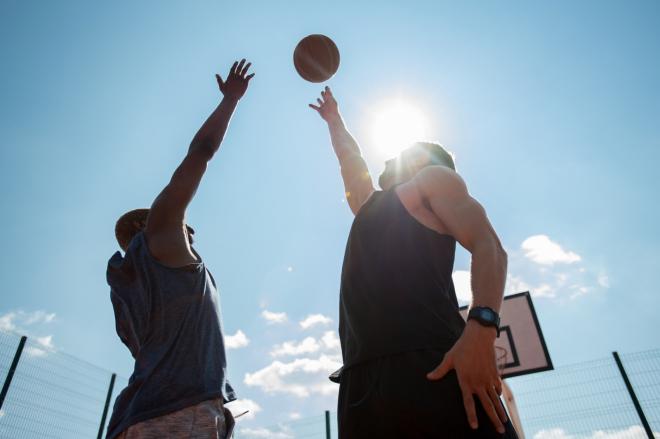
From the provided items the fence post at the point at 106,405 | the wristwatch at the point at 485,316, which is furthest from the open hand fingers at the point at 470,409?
the fence post at the point at 106,405

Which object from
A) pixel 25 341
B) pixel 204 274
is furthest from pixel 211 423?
pixel 25 341

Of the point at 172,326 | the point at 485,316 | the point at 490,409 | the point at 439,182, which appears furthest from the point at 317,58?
Answer: the point at 490,409

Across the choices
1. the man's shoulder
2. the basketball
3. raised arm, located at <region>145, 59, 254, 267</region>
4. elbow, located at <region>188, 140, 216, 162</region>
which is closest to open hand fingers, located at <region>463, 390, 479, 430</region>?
the man's shoulder

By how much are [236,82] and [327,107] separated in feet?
3.43

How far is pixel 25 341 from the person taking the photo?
22.0 ft

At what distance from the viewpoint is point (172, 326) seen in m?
2.07

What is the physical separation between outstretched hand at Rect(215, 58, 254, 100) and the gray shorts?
180 centimetres

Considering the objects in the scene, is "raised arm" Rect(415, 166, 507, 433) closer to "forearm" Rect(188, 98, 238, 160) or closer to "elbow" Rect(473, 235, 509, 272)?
"elbow" Rect(473, 235, 509, 272)

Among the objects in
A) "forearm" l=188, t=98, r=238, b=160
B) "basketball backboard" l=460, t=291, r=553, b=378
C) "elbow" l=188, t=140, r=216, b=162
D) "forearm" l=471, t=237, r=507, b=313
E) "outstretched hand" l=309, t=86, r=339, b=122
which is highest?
"outstretched hand" l=309, t=86, r=339, b=122

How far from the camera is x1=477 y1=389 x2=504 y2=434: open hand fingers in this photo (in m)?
1.38

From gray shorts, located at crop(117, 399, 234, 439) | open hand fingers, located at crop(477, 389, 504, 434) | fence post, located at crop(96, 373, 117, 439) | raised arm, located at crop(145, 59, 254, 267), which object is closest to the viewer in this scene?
open hand fingers, located at crop(477, 389, 504, 434)

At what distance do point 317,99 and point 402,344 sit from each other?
2683mm

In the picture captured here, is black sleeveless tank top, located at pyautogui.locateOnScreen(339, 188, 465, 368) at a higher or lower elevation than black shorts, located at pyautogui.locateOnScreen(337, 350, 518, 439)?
higher

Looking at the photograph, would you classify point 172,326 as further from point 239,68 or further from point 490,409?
point 239,68
